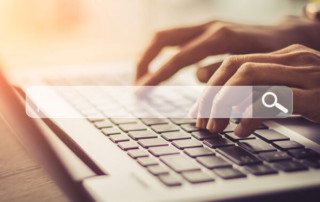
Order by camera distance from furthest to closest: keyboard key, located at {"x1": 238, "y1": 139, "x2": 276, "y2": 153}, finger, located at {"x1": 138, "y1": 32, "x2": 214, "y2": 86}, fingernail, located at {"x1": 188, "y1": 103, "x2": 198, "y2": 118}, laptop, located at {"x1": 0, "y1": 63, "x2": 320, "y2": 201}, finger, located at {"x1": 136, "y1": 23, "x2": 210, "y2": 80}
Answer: finger, located at {"x1": 136, "y1": 23, "x2": 210, "y2": 80}, finger, located at {"x1": 138, "y1": 32, "x2": 214, "y2": 86}, fingernail, located at {"x1": 188, "y1": 103, "x2": 198, "y2": 118}, keyboard key, located at {"x1": 238, "y1": 139, "x2": 276, "y2": 153}, laptop, located at {"x1": 0, "y1": 63, "x2": 320, "y2": 201}

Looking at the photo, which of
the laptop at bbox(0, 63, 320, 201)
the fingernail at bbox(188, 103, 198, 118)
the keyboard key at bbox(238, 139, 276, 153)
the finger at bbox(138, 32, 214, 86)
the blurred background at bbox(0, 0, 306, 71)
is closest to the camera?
the laptop at bbox(0, 63, 320, 201)

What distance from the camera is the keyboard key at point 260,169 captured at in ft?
1.44

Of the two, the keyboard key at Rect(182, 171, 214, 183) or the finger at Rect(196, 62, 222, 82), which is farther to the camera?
the finger at Rect(196, 62, 222, 82)

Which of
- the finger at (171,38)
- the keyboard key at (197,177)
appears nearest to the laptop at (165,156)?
the keyboard key at (197,177)

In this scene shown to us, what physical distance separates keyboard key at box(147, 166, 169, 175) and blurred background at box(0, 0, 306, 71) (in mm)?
1016

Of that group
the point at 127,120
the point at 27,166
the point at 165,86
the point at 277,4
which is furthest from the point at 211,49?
the point at 277,4

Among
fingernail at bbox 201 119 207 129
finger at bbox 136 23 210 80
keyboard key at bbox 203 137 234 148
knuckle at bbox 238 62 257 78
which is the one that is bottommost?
keyboard key at bbox 203 137 234 148

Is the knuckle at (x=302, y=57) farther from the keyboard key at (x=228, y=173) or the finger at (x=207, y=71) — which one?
the keyboard key at (x=228, y=173)

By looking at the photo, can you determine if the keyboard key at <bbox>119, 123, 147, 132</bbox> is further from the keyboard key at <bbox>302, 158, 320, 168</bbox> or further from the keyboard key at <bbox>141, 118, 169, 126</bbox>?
the keyboard key at <bbox>302, 158, 320, 168</bbox>

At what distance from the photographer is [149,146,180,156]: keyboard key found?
1.62 feet

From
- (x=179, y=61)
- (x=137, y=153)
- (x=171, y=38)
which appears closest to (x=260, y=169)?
(x=137, y=153)

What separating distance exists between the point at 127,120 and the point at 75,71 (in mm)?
359

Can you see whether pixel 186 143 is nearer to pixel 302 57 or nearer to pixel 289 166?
pixel 289 166

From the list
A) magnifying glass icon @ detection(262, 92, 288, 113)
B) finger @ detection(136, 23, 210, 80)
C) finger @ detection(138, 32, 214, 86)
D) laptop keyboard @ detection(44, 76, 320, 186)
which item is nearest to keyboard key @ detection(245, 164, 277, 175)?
laptop keyboard @ detection(44, 76, 320, 186)
